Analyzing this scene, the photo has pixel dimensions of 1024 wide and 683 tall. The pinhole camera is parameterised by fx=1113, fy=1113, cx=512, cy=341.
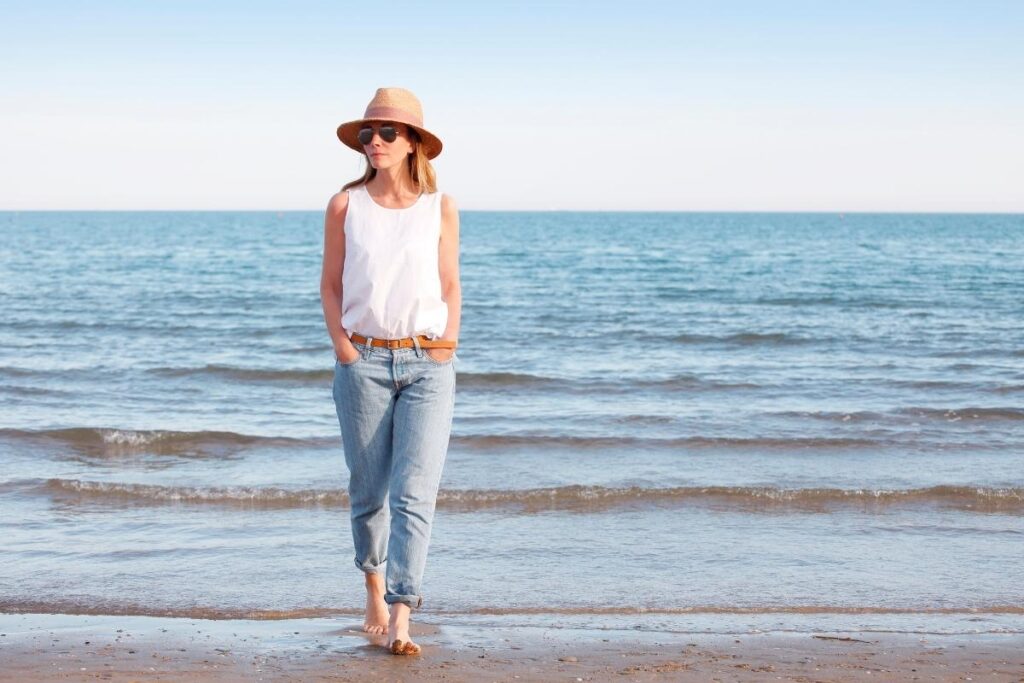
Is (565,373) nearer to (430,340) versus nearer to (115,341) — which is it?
(115,341)

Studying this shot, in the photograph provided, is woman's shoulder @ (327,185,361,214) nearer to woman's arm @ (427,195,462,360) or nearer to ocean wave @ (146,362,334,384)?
woman's arm @ (427,195,462,360)

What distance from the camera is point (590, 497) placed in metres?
7.89

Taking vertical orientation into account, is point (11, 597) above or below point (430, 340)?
below

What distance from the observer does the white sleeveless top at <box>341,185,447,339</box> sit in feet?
13.2

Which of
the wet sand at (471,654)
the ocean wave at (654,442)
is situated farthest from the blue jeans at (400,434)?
the ocean wave at (654,442)

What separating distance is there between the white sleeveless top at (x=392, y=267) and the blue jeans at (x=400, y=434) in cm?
10

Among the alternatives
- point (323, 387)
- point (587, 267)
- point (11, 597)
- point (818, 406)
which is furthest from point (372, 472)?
point (587, 267)

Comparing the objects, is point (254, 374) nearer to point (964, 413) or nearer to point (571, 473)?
point (571, 473)

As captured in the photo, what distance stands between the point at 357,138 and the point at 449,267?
0.60 metres

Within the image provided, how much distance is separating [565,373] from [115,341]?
318 inches

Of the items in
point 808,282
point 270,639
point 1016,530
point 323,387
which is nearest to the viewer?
point 270,639

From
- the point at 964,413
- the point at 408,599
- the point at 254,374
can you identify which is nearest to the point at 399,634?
the point at 408,599

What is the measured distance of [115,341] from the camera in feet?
60.0

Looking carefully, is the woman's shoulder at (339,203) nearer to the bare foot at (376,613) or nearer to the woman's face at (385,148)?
the woman's face at (385,148)
